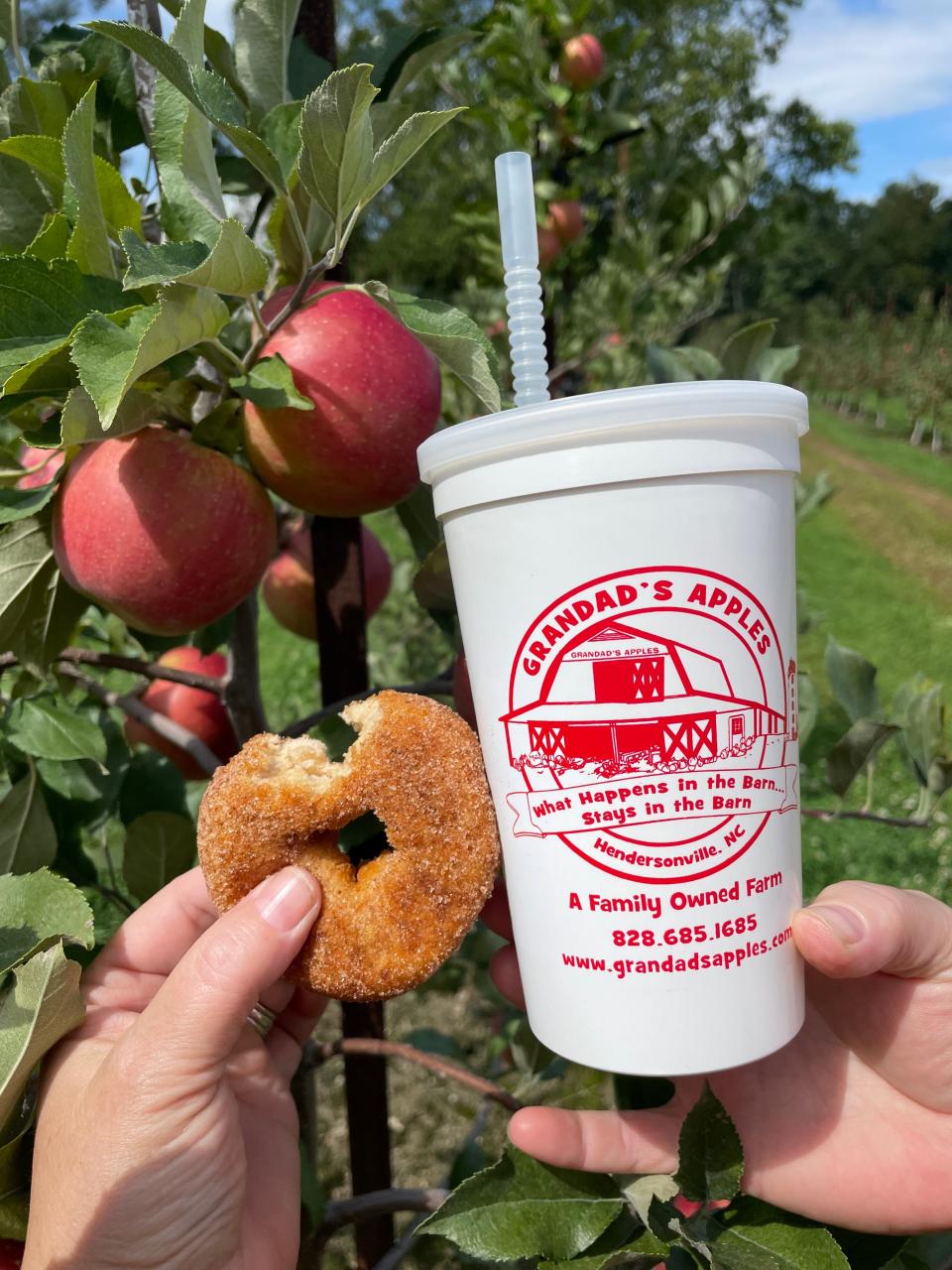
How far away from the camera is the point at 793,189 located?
12.8 metres

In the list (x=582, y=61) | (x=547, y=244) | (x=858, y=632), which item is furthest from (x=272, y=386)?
(x=858, y=632)

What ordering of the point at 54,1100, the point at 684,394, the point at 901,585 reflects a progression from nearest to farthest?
the point at 684,394, the point at 54,1100, the point at 901,585

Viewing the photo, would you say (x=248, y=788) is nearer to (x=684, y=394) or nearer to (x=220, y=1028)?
(x=220, y=1028)

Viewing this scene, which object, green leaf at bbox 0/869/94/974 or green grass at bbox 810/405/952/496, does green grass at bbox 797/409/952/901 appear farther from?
green leaf at bbox 0/869/94/974

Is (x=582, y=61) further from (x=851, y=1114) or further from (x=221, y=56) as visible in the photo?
(x=851, y=1114)

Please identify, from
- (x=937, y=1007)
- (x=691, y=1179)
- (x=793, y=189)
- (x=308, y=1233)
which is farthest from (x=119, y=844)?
(x=793, y=189)

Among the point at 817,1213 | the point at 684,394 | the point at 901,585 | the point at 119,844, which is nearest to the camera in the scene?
the point at 684,394

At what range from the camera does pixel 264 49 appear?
0.79 meters

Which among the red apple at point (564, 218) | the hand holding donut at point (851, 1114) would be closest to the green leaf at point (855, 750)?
the hand holding donut at point (851, 1114)

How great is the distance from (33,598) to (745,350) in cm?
75

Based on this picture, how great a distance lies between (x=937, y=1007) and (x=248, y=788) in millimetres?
595

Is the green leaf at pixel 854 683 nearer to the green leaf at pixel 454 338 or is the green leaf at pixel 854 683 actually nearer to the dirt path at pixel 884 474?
the green leaf at pixel 454 338

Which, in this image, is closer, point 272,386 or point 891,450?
point 272,386

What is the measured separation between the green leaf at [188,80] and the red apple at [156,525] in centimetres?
23
